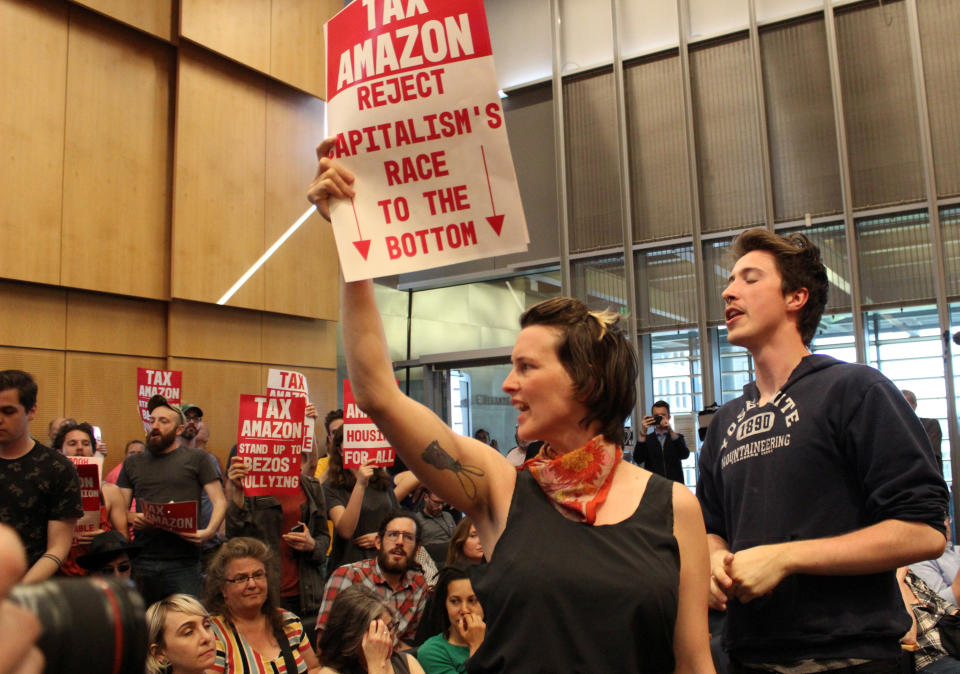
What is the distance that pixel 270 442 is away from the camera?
4.57 m

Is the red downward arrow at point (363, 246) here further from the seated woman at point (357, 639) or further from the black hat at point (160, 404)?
the black hat at point (160, 404)

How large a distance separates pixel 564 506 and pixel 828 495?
0.57 m

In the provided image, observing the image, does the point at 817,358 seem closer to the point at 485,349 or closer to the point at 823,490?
the point at 823,490

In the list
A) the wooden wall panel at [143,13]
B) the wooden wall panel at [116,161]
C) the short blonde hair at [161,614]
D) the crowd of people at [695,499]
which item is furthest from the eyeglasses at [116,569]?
the wooden wall panel at [143,13]

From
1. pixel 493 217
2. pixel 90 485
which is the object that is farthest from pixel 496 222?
pixel 90 485

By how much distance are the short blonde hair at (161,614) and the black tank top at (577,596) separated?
2.01m

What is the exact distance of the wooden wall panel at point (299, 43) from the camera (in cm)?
1035

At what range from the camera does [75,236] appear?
27.4 feet

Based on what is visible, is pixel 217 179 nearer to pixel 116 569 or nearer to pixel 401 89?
pixel 116 569

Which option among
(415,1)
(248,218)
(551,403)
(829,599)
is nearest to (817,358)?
(829,599)

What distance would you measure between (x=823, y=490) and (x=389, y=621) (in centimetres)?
211

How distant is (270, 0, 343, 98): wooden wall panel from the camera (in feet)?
34.0

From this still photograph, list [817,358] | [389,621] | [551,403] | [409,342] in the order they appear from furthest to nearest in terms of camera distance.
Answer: [409,342], [389,621], [817,358], [551,403]

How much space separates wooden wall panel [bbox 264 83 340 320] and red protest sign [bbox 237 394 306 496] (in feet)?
18.8
